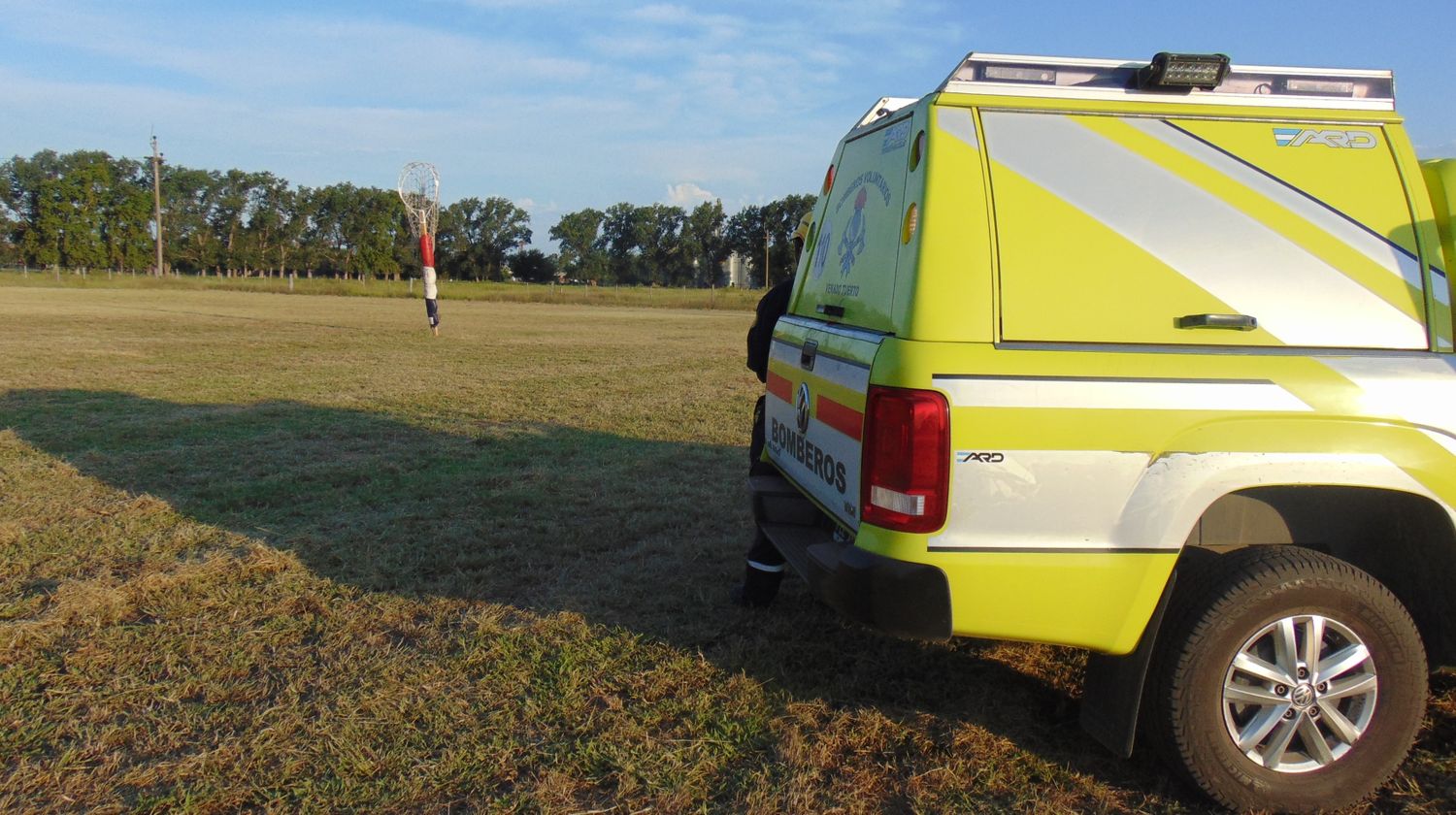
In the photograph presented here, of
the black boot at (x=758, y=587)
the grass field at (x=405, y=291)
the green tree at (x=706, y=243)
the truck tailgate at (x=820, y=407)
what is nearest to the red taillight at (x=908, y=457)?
the truck tailgate at (x=820, y=407)

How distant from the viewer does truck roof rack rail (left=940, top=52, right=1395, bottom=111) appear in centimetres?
308

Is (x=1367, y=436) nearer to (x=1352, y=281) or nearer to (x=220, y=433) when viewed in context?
(x=1352, y=281)

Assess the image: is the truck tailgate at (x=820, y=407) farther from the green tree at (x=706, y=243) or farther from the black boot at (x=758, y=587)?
the green tree at (x=706, y=243)

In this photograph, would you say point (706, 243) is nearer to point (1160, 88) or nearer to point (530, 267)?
point (530, 267)

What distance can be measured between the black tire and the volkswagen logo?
1367mm

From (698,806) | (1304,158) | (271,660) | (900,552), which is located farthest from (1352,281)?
(271,660)

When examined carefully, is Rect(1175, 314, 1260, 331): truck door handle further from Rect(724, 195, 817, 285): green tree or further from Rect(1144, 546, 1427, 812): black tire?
Rect(724, 195, 817, 285): green tree

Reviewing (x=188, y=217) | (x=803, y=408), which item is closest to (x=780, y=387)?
(x=803, y=408)

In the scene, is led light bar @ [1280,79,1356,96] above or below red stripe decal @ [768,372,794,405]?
above

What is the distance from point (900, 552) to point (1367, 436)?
140cm

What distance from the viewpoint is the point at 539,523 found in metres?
6.10

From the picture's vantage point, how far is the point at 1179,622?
2.89 m

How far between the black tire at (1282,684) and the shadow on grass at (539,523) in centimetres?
38

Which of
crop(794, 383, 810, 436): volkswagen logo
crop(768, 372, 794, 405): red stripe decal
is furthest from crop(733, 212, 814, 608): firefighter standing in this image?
crop(794, 383, 810, 436): volkswagen logo
